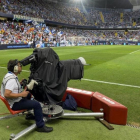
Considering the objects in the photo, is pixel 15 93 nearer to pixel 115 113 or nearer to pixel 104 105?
pixel 104 105

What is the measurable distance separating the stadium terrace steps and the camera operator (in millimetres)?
1405

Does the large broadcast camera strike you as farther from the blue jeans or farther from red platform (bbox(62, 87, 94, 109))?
red platform (bbox(62, 87, 94, 109))

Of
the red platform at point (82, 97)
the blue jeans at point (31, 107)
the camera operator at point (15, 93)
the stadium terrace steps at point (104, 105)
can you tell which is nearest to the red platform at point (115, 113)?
the stadium terrace steps at point (104, 105)

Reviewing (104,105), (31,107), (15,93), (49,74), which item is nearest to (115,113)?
(104,105)

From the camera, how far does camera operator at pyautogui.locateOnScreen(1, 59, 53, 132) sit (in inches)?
124

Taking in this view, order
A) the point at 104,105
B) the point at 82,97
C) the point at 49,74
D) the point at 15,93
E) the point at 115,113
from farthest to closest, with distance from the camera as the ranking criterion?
the point at 82,97
the point at 104,105
the point at 115,113
the point at 49,74
the point at 15,93

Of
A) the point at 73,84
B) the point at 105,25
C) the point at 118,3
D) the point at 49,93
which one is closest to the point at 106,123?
the point at 49,93

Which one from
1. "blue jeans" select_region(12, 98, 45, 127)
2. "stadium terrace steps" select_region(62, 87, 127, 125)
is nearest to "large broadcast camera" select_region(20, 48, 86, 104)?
"blue jeans" select_region(12, 98, 45, 127)

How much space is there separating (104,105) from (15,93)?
7.00 feet

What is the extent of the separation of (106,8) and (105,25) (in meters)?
14.1

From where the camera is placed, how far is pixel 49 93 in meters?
3.53

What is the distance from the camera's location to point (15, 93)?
3.23m

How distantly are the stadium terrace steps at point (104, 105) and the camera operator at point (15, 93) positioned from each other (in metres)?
1.41

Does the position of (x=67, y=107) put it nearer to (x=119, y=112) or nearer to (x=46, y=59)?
(x=119, y=112)
